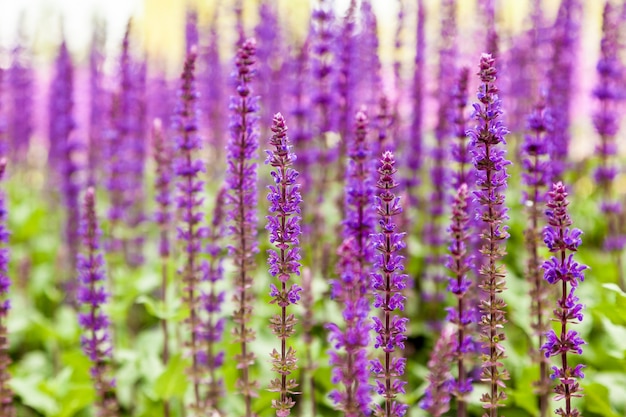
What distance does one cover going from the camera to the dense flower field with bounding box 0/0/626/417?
3553 mm

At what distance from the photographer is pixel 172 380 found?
5.27 metres

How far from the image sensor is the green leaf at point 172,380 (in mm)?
5234

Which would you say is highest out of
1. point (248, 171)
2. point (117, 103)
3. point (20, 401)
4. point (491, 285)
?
point (117, 103)

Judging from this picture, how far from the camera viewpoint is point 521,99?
8812 millimetres

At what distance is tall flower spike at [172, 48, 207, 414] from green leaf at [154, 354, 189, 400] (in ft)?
0.55

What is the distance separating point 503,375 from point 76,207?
5134 mm

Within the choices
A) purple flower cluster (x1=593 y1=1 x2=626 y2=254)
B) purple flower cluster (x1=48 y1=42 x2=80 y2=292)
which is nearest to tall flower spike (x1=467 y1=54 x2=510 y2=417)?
purple flower cluster (x1=593 y1=1 x2=626 y2=254)

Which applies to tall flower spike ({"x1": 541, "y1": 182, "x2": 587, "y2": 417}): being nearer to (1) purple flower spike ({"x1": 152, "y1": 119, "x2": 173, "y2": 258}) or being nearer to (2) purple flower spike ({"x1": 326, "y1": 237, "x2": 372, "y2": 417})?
(2) purple flower spike ({"x1": 326, "y1": 237, "x2": 372, "y2": 417})

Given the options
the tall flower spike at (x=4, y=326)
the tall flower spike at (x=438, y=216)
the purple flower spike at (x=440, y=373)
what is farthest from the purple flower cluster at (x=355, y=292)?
the tall flower spike at (x=438, y=216)

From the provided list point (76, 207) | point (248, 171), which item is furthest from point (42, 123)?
point (248, 171)

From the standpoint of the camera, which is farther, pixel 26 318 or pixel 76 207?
pixel 76 207

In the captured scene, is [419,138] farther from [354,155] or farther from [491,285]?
[491,285]

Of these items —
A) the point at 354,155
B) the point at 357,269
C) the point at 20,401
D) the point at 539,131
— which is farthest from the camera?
the point at 20,401

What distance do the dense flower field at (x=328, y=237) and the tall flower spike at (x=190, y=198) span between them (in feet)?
0.07
